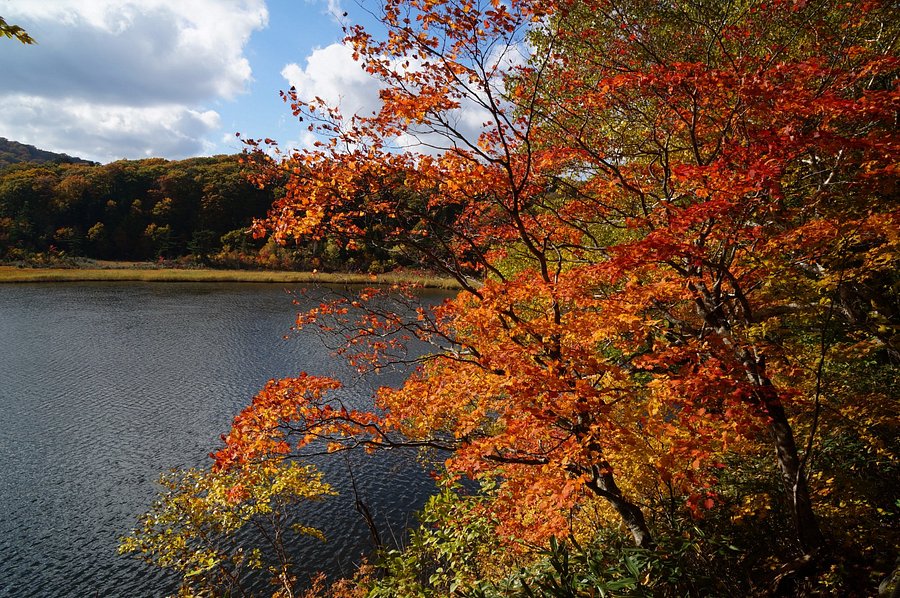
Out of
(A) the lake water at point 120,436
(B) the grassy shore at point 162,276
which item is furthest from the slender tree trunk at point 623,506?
(B) the grassy shore at point 162,276

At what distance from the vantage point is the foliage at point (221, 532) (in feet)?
37.5

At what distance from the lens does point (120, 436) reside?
1897 cm

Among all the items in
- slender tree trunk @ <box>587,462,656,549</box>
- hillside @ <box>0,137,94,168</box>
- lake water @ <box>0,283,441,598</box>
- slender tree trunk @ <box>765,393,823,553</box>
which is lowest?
lake water @ <box>0,283,441,598</box>

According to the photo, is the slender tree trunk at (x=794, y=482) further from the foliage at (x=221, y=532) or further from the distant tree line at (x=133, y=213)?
the distant tree line at (x=133, y=213)

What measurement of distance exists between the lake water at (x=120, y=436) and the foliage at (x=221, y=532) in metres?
0.77

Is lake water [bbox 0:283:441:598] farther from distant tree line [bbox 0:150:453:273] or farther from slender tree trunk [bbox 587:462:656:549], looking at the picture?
distant tree line [bbox 0:150:453:273]

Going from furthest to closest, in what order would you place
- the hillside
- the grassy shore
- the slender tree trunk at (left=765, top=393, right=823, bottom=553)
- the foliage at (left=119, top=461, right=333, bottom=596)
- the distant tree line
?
the hillside → the distant tree line → the grassy shore → the foliage at (left=119, top=461, right=333, bottom=596) → the slender tree trunk at (left=765, top=393, right=823, bottom=553)

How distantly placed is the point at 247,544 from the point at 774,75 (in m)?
16.8

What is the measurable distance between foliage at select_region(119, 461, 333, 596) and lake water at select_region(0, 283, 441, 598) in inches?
30.1

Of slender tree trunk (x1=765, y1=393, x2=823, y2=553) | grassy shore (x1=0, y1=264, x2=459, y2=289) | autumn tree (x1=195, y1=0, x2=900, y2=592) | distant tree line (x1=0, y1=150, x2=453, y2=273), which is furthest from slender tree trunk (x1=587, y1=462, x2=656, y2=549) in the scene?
distant tree line (x1=0, y1=150, x2=453, y2=273)

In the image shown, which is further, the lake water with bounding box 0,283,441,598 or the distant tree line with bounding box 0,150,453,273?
the distant tree line with bounding box 0,150,453,273

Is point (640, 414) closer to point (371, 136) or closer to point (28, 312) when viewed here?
point (371, 136)

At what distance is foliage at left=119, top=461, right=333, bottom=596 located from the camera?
37.5ft

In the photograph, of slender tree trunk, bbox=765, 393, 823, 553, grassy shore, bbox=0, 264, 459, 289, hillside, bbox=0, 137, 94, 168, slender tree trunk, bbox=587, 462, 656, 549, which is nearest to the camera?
slender tree trunk, bbox=765, 393, 823, 553
